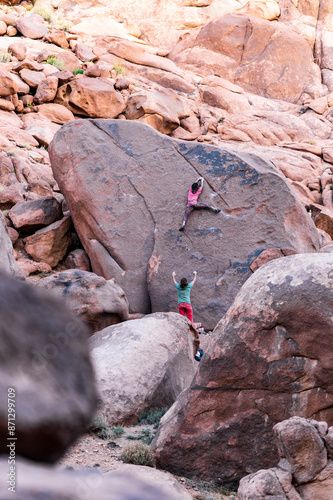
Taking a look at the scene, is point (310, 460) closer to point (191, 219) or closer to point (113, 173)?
point (191, 219)

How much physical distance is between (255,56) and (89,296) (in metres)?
27.7

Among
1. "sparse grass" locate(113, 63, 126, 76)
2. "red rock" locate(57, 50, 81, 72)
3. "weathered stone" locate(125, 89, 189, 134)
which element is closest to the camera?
"weathered stone" locate(125, 89, 189, 134)

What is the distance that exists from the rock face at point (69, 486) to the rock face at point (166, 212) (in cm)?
999

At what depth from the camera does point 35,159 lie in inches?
650

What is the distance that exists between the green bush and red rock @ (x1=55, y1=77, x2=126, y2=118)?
735 inches

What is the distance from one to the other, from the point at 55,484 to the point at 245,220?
10793 millimetres

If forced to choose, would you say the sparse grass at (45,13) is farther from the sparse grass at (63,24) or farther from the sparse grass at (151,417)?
the sparse grass at (151,417)

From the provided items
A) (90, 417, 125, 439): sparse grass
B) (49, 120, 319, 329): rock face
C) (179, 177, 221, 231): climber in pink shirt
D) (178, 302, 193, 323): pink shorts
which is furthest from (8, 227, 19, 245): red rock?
(90, 417, 125, 439): sparse grass

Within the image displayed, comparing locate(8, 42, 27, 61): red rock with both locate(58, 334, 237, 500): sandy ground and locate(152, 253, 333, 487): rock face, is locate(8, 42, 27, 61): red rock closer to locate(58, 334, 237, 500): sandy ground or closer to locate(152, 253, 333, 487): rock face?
locate(58, 334, 237, 500): sandy ground

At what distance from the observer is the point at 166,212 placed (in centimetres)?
1209

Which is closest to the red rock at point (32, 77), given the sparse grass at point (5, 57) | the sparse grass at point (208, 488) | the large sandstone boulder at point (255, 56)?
the sparse grass at point (5, 57)

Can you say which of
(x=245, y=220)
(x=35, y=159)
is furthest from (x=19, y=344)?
(x=35, y=159)

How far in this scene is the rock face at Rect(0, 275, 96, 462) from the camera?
1.15 metres

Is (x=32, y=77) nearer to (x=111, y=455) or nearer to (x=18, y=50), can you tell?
(x=18, y=50)
